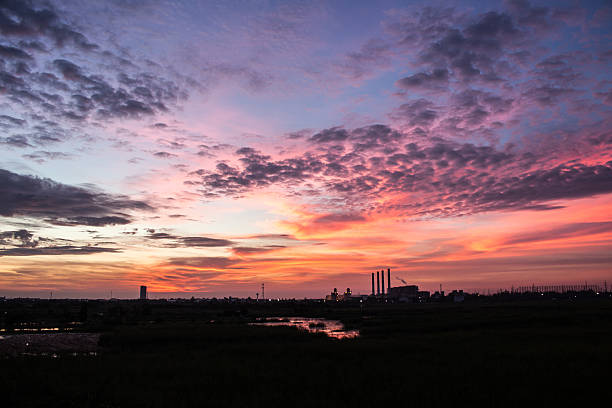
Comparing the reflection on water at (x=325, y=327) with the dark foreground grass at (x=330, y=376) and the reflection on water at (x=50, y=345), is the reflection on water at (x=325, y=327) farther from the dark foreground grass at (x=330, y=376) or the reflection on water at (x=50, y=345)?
the reflection on water at (x=50, y=345)

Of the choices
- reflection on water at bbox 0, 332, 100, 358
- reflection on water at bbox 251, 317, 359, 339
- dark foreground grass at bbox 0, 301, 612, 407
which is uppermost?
dark foreground grass at bbox 0, 301, 612, 407

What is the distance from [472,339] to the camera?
39406 mm

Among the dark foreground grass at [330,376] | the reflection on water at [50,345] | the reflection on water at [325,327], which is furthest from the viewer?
the reflection on water at [325,327]

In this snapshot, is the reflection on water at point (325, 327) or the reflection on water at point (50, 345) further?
the reflection on water at point (325, 327)

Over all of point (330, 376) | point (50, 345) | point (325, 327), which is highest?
point (330, 376)

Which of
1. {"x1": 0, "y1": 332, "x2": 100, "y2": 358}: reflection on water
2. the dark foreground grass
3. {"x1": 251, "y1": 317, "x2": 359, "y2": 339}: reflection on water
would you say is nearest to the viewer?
the dark foreground grass

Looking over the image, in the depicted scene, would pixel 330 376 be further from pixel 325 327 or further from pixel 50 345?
pixel 325 327

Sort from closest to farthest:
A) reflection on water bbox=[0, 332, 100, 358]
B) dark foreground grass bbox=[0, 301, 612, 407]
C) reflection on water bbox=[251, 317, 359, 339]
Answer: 1. dark foreground grass bbox=[0, 301, 612, 407]
2. reflection on water bbox=[0, 332, 100, 358]
3. reflection on water bbox=[251, 317, 359, 339]

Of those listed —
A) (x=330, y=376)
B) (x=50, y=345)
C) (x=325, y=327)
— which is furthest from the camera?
(x=325, y=327)

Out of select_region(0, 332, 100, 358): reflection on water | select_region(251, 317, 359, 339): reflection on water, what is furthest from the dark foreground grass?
select_region(251, 317, 359, 339): reflection on water

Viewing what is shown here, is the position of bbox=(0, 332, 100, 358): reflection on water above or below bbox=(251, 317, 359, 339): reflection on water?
above

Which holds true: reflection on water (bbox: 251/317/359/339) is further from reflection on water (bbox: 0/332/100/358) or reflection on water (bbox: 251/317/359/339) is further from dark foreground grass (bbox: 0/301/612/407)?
reflection on water (bbox: 0/332/100/358)

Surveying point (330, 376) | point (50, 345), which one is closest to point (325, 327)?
point (50, 345)

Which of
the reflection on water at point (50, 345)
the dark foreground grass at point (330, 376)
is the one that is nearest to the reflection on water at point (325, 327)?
the dark foreground grass at point (330, 376)
